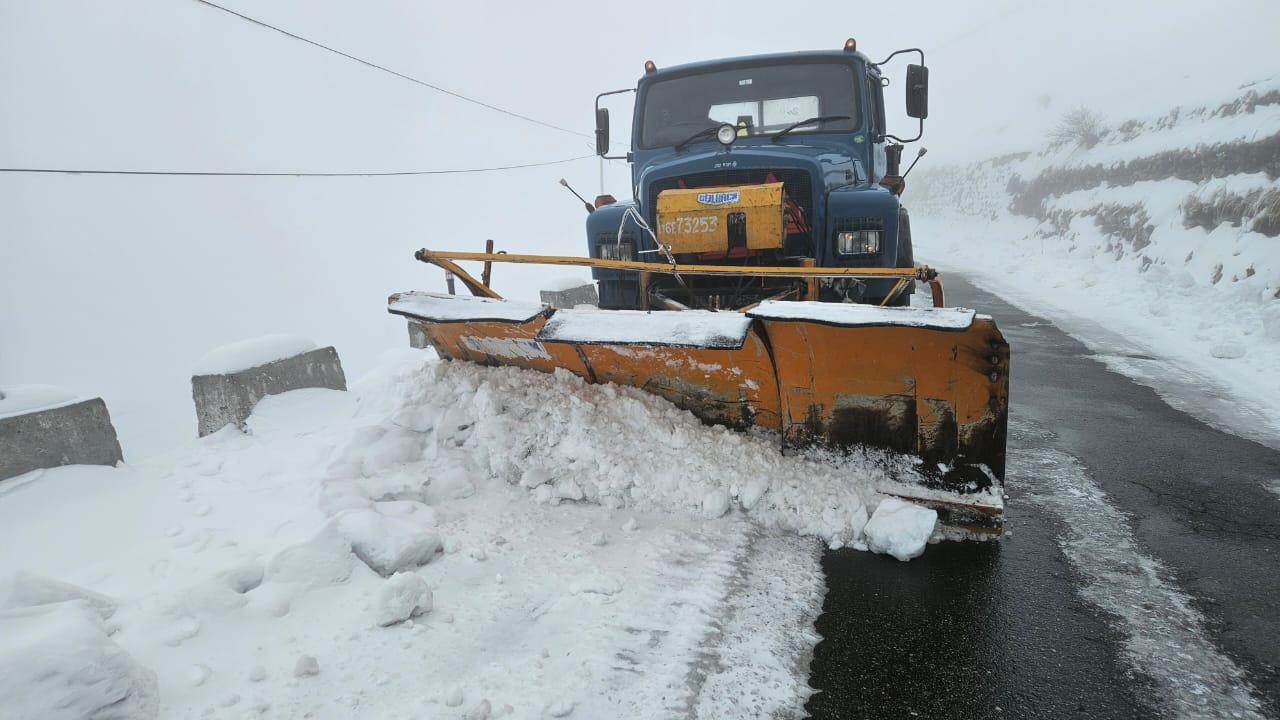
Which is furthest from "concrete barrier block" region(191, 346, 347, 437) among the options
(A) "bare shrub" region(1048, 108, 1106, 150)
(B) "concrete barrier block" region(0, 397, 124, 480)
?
(A) "bare shrub" region(1048, 108, 1106, 150)

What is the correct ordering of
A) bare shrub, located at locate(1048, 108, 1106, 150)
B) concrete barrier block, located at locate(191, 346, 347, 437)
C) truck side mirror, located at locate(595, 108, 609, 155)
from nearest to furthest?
concrete barrier block, located at locate(191, 346, 347, 437), truck side mirror, located at locate(595, 108, 609, 155), bare shrub, located at locate(1048, 108, 1106, 150)

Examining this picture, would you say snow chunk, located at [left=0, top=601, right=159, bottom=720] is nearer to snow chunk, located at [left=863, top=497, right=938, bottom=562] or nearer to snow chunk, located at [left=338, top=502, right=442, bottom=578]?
snow chunk, located at [left=338, top=502, right=442, bottom=578]

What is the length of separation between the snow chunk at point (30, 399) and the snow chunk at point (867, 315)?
3.53m

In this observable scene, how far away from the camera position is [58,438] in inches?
132

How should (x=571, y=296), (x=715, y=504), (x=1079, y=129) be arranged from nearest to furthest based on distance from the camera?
(x=715, y=504) < (x=571, y=296) < (x=1079, y=129)

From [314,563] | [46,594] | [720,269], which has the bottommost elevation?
[314,563]

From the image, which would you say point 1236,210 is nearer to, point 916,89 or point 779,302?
point 916,89

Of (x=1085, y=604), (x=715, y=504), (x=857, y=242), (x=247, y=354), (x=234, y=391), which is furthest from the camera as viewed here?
(x=247, y=354)

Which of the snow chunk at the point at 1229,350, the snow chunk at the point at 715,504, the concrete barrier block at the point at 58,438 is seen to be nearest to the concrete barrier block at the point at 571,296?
the concrete barrier block at the point at 58,438

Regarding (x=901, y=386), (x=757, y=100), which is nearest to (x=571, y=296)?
(x=757, y=100)

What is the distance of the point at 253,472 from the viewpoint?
345 cm

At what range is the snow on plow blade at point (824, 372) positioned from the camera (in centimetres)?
271

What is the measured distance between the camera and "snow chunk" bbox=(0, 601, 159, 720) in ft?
5.46

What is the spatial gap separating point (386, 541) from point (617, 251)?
252 centimetres
